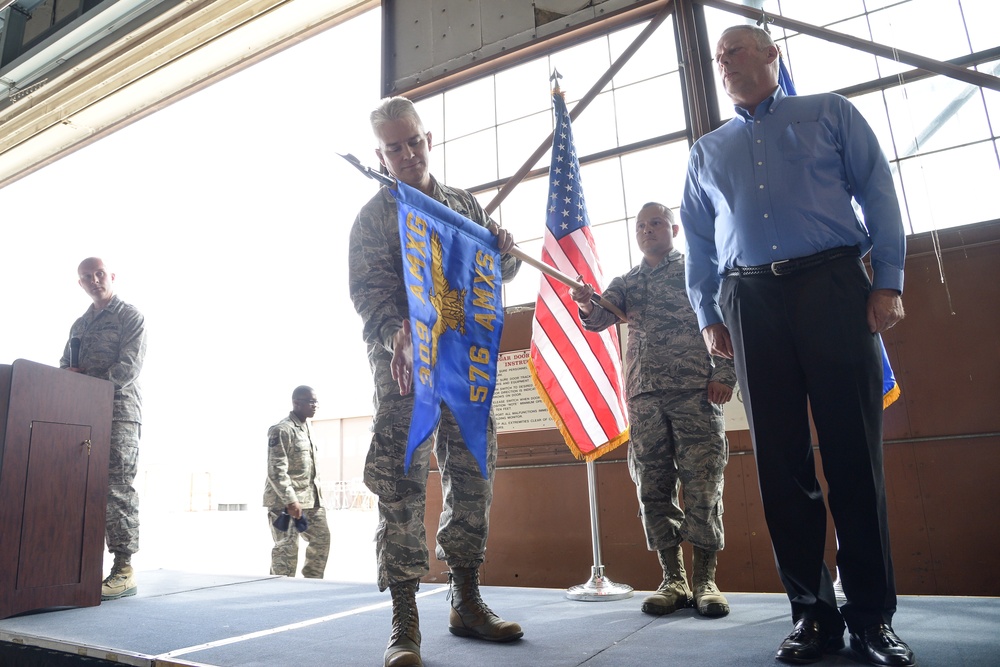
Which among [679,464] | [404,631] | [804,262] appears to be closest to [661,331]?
[679,464]

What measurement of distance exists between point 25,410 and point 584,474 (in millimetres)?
2766

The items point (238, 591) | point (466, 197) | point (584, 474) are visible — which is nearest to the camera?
point (466, 197)

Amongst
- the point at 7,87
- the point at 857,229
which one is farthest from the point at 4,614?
the point at 7,87

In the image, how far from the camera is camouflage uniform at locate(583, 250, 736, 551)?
2100 millimetres

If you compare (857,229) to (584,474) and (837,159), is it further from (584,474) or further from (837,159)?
(584,474)

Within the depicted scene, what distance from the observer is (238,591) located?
2.82 m

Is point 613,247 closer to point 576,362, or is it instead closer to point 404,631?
point 576,362

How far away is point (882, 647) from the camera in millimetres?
1232

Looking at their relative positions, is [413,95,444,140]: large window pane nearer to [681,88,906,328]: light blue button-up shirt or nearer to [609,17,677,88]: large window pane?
[609,17,677,88]: large window pane

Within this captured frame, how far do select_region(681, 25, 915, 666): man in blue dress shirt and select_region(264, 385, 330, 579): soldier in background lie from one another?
11.9ft

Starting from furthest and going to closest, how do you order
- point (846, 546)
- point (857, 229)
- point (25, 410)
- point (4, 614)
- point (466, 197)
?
point (25, 410)
point (4, 614)
point (466, 197)
point (857, 229)
point (846, 546)

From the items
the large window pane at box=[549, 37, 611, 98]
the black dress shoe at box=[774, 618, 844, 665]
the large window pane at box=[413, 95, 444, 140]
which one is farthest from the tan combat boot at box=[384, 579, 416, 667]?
the large window pane at box=[413, 95, 444, 140]

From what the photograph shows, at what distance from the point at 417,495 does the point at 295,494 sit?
3162 millimetres

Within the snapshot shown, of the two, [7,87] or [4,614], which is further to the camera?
[7,87]
